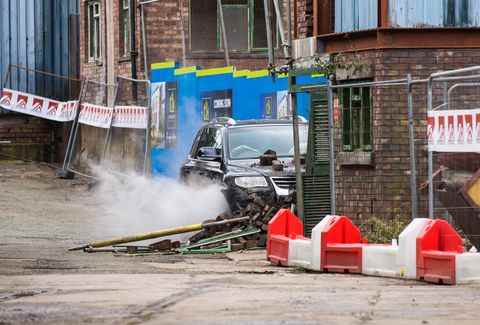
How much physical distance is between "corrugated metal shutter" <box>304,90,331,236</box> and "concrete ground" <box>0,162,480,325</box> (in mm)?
1133

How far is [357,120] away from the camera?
1952 centimetres

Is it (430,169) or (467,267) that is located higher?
(430,169)

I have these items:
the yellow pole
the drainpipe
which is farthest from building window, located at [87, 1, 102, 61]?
the yellow pole

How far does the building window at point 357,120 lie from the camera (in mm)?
19453

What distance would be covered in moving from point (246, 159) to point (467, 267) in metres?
8.34

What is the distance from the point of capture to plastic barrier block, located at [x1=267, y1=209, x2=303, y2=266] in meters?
16.9

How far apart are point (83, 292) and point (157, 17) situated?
22194 millimetres

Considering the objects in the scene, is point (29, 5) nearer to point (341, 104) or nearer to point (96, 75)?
point (96, 75)

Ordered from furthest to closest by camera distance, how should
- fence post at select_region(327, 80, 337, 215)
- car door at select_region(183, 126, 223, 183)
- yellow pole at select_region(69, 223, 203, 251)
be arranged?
1. car door at select_region(183, 126, 223, 183)
2. fence post at select_region(327, 80, 337, 215)
3. yellow pole at select_region(69, 223, 203, 251)

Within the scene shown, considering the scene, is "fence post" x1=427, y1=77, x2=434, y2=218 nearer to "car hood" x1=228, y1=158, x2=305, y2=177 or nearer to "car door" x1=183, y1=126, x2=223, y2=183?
"car hood" x1=228, y1=158, x2=305, y2=177

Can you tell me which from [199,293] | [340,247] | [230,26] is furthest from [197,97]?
[199,293]

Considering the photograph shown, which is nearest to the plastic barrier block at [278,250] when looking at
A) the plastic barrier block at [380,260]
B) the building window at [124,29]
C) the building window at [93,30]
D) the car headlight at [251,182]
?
the plastic barrier block at [380,260]

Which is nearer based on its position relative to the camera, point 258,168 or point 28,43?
point 258,168

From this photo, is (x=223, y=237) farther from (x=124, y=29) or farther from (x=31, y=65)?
(x=31, y=65)
